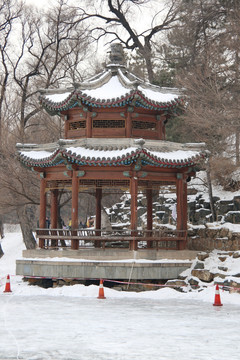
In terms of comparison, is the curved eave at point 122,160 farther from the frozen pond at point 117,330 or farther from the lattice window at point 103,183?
the frozen pond at point 117,330

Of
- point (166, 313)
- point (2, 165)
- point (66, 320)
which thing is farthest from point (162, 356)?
point (2, 165)

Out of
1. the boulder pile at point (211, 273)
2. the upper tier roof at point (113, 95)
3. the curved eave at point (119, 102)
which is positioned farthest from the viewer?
the upper tier roof at point (113, 95)

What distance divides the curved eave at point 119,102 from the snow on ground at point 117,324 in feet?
23.2

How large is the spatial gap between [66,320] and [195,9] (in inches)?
1067

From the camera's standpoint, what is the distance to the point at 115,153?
20.9 metres

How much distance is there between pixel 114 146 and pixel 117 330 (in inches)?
429

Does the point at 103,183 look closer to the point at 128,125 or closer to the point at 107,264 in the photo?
the point at 128,125

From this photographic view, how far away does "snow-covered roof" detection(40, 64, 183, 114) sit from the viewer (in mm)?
21797

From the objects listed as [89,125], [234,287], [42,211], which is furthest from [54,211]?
[234,287]

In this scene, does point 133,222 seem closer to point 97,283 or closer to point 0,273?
point 97,283

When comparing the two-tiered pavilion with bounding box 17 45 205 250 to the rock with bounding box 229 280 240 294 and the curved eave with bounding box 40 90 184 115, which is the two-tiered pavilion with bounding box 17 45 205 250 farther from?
the rock with bounding box 229 280 240 294

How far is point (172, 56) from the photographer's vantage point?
3838 centimetres

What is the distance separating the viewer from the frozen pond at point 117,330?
9633mm

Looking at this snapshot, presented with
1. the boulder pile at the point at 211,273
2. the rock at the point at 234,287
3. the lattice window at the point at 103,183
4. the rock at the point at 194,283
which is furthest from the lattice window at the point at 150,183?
the rock at the point at 234,287
